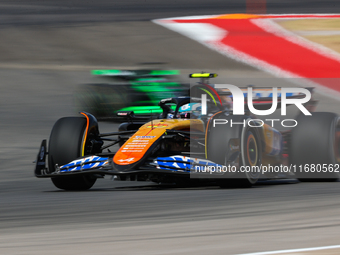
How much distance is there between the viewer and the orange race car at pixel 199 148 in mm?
6805

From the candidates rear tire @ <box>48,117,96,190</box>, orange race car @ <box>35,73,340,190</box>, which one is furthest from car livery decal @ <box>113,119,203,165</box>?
rear tire @ <box>48,117,96,190</box>

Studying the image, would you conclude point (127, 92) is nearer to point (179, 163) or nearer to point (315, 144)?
point (315, 144)

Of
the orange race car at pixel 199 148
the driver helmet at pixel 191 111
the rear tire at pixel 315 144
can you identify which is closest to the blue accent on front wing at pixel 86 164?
the orange race car at pixel 199 148

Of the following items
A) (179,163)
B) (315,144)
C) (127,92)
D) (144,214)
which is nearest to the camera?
(144,214)

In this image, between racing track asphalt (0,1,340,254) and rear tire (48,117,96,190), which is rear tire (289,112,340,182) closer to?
racing track asphalt (0,1,340,254)

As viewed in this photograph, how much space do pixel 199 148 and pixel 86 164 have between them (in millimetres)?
1401

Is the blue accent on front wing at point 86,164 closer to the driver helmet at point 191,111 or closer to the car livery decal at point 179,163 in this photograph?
the car livery decal at point 179,163

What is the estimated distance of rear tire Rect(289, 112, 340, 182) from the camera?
25.1 ft

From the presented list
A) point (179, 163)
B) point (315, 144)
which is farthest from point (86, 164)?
point (315, 144)

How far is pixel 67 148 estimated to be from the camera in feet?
24.2

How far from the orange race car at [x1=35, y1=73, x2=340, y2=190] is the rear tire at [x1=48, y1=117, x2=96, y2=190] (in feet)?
0.04

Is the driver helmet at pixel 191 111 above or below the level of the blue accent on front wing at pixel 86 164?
above

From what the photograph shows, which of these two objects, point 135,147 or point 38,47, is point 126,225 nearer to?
point 135,147

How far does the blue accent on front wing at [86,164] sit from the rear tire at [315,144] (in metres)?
2.51
